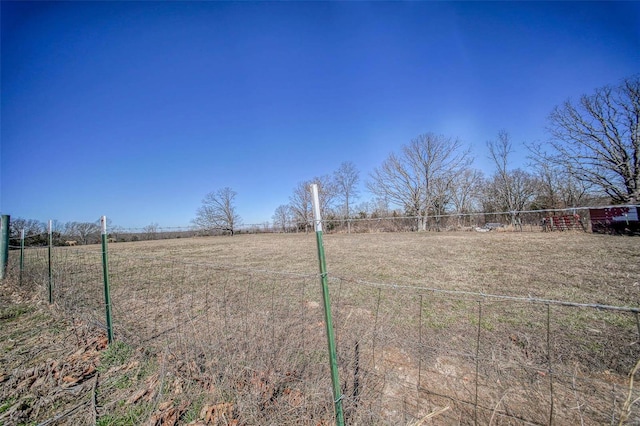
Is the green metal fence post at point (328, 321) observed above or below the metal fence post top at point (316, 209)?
below

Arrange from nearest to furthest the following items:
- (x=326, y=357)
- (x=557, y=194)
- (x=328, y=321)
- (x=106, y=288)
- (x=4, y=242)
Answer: (x=328, y=321)
(x=326, y=357)
(x=106, y=288)
(x=4, y=242)
(x=557, y=194)

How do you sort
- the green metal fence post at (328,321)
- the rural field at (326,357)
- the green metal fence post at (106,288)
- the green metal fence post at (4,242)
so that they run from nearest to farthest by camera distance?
the green metal fence post at (328,321), the rural field at (326,357), the green metal fence post at (106,288), the green metal fence post at (4,242)

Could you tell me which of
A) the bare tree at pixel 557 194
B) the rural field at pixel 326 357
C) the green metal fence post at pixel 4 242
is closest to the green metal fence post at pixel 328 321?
the rural field at pixel 326 357

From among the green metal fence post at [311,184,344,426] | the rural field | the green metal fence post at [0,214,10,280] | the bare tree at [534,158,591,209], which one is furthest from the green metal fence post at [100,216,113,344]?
the bare tree at [534,158,591,209]

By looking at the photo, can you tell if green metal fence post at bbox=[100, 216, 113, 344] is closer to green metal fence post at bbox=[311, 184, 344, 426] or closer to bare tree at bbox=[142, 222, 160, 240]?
green metal fence post at bbox=[311, 184, 344, 426]

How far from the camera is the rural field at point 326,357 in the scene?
1.68 meters

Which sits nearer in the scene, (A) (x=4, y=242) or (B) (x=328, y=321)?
(B) (x=328, y=321)

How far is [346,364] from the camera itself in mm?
2230

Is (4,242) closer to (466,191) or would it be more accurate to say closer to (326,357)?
(326,357)

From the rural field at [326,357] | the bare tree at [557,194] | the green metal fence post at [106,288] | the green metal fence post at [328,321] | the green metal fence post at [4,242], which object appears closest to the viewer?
the green metal fence post at [328,321]

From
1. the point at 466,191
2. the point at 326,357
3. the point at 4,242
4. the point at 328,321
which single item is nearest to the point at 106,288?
the point at 326,357

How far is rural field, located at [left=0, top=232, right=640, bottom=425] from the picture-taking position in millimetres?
1685

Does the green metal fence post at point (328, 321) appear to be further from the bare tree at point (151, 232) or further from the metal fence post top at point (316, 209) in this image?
the bare tree at point (151, 232)

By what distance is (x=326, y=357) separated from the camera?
2.35 metres
